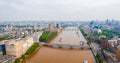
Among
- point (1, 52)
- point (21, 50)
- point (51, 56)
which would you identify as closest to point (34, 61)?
point (51, 56)

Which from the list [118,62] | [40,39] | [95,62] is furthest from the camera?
[40,39]

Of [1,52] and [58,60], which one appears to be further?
[1,52]

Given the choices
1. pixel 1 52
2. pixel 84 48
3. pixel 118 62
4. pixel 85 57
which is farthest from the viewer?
pixel 84 48

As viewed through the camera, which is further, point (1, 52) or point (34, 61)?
point (1, 52)

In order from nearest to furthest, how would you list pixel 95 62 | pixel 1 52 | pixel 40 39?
pixel 95 62
pixel 1 52
pixel 40 39

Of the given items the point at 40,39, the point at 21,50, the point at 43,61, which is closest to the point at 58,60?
the point at 43,61

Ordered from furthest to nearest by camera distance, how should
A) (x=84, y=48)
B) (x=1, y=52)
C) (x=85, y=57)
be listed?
(x=84, y=48), (x=1, y=52), (x=85, y=57)

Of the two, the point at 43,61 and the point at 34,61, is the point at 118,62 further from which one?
the point at 34,61

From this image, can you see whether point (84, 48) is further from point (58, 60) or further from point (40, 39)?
point (40, 39)

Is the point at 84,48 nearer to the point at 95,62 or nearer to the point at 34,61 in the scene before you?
the point at 95,62
